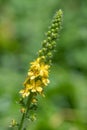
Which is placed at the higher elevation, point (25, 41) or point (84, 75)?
point (25, 41)

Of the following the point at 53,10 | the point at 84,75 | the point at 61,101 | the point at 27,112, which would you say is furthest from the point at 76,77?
the point at 27,112

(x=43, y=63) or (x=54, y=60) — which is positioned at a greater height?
(x=54, y=60)

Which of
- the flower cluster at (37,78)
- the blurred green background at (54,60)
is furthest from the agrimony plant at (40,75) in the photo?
the blurred green background at (54,60)

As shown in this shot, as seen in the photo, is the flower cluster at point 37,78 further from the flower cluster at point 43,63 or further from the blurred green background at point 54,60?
the blurred green background at point 54,60

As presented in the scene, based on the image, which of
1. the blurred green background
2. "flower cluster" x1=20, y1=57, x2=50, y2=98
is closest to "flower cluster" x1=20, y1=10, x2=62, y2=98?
"flower cluster" x1=20, y1=57, x2=50, y2=98

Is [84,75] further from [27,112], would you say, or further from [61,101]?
[27,112]

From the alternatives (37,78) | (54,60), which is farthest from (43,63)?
(54,60)

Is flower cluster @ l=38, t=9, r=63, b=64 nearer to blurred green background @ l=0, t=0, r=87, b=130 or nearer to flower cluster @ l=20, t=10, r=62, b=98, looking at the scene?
flower cluster @ l=20, t=10, r=62, b=98

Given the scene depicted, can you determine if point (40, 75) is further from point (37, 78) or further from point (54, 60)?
point (54, 60)
